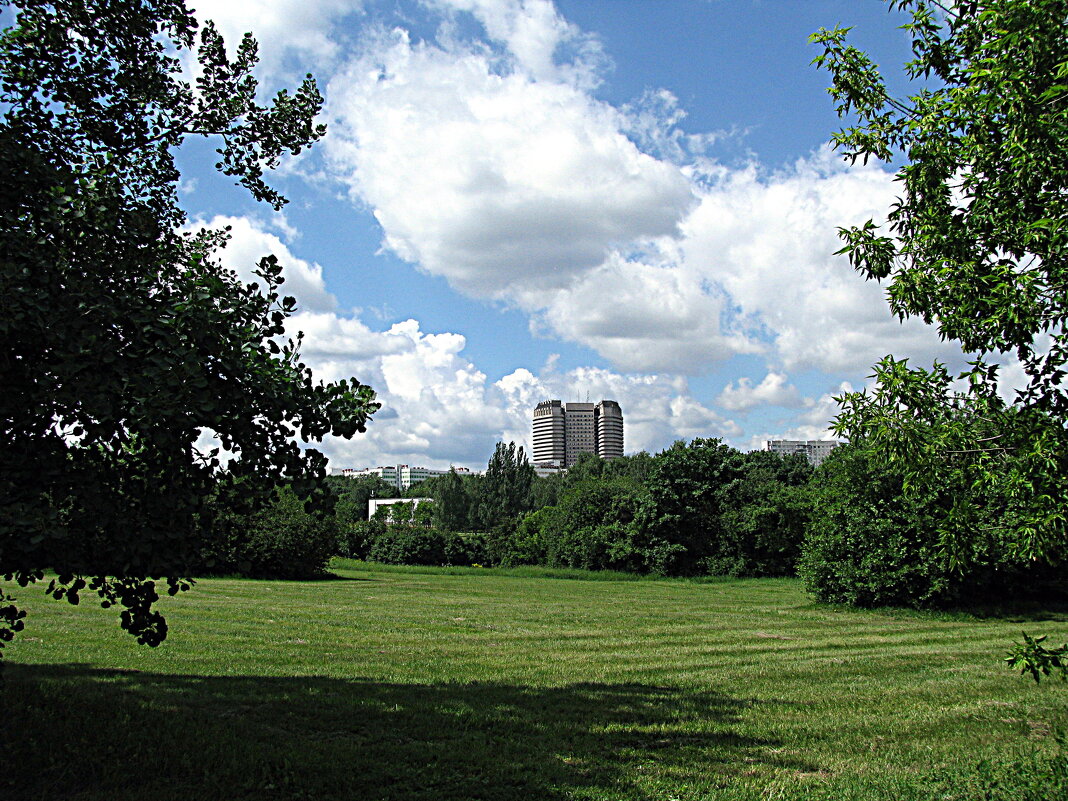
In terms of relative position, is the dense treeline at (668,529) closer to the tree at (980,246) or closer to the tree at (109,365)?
the tree at (980,246)

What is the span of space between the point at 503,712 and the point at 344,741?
1917 millimetres

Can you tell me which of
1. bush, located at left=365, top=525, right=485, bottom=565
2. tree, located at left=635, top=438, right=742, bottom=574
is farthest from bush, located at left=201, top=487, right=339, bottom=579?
tree, located at left=635, top=438, right=742, bottom=574

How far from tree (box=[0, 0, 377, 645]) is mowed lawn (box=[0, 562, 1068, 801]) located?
128cm

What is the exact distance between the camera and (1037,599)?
66.6 ft

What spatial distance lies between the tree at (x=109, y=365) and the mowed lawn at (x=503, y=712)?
1.28 m

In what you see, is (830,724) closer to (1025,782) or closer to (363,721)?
(1025,782)


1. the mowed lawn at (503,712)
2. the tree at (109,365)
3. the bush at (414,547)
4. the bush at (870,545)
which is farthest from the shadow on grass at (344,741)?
the bush at (414,547)

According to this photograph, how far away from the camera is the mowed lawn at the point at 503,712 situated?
5.41m

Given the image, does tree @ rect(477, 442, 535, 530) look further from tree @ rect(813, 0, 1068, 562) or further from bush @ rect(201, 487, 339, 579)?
tree @ rect(813, 0, 1068, 562)

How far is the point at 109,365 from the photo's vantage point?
165 inches

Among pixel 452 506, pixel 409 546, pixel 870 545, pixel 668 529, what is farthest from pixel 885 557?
pixel 452 506

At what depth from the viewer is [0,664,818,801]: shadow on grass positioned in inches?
204

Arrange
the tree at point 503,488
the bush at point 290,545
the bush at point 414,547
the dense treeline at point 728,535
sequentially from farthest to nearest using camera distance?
the tree at point 503,488 → the bush at point 414,547 → the bush at point 290,545 → the dense treeline at point 728,535

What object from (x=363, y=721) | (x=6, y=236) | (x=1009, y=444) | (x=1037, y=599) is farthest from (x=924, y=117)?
(x=1037, y=599)
